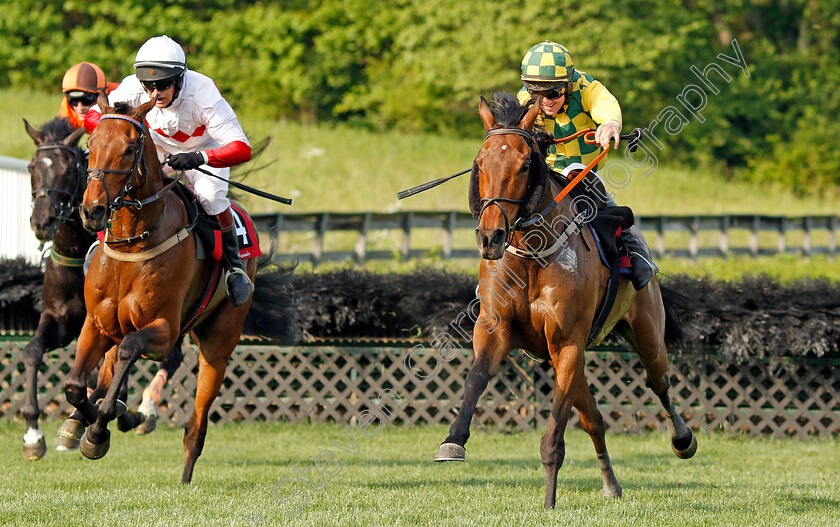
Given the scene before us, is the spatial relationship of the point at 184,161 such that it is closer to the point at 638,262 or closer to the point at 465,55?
the point at 638,262

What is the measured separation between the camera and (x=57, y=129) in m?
7.14

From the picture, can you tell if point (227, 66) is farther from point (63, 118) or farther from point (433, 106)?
point (63, 118)

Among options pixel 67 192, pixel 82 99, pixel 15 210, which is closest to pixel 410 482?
pixel 67 192

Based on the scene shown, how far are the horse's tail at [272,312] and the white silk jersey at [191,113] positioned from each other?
1738 mm

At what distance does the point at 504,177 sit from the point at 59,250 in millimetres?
3736

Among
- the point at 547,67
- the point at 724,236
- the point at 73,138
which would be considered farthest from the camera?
Answer: the point at 724,236

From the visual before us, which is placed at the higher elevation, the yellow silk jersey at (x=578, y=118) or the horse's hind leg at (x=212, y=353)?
the yellow silk jersey at (x=578, y=118)

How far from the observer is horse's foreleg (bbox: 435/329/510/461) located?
15.6ft

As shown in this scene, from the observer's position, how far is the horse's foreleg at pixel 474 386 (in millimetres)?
4758

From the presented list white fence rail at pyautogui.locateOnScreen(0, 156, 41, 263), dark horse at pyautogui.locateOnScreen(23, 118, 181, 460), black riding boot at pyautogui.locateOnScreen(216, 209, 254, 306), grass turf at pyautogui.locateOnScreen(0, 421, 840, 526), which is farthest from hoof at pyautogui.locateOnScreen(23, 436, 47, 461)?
white fence rail at pyautogui.locateOnScreen(0, 156, 41, 263)

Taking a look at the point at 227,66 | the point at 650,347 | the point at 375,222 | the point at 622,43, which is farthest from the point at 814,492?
the point at 227,66

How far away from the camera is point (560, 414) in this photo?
5.51 meters

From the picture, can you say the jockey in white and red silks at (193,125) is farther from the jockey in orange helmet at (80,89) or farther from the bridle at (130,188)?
the jockey in orange helmet at (80,89)

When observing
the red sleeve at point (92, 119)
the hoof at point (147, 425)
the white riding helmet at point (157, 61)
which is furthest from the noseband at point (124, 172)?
the hoof at point (147, 425)
